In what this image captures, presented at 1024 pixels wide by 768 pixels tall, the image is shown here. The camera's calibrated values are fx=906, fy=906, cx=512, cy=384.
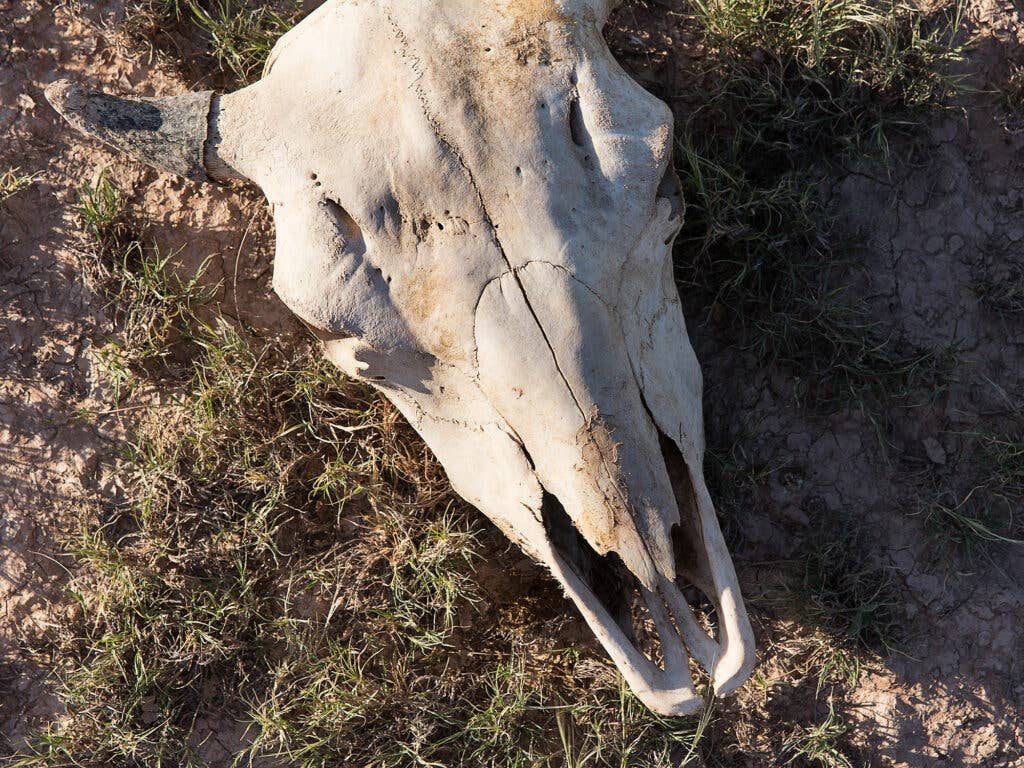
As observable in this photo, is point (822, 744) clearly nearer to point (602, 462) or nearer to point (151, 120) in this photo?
point (602, 462)

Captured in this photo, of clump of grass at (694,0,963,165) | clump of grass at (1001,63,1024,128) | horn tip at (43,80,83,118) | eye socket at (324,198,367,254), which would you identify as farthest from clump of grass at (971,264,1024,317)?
horn tip at (43,80,83,118)

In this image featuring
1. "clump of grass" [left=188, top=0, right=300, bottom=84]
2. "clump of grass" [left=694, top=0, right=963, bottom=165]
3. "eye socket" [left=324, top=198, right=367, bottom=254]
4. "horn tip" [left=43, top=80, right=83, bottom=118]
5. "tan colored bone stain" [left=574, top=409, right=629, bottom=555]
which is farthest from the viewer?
"clump of grass" [left=188, top=0, right=300, bottom=84]

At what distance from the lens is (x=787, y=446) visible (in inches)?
147

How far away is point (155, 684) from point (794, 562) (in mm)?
2658

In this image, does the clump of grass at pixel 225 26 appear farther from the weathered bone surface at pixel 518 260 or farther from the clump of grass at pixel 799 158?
the clump of grass at pixel 799 158

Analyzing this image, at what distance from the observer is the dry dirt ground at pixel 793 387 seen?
368 centimetres

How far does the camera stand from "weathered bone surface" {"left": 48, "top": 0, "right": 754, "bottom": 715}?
8.93ft

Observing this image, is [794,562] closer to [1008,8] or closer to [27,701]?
[1008,8]

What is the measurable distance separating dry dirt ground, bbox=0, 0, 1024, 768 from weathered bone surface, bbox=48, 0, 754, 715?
89cm

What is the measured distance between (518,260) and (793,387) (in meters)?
1.56

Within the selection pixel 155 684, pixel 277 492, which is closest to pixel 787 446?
pixel 277 492

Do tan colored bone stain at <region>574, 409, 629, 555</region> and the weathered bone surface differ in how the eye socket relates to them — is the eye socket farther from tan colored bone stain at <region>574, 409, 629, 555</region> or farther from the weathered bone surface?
tan colored bone stain at <region>574, 409, 629, 555</region>

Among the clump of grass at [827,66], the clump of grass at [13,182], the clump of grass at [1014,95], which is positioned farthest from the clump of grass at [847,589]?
the clump of grass at [13,182]

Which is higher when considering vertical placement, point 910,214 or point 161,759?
point 910,214
